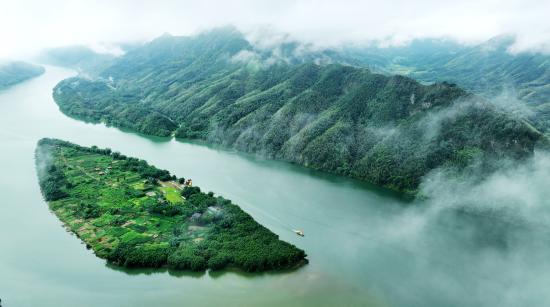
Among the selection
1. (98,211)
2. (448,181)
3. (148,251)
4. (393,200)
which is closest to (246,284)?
(148,251)

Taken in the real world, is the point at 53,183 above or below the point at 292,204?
below

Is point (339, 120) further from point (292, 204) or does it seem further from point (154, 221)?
point (154, 221)

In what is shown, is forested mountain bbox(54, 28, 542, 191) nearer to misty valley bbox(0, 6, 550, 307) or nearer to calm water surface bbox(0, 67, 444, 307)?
misty valley bbox(0, 6, 550, 307)

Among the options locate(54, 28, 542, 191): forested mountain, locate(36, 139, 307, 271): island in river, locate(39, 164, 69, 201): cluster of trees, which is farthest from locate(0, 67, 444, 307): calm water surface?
locate(54, 28, 542, 191): forested mountain

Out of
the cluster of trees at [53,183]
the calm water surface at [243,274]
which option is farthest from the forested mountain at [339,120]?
the cluster of trees at [53,183]

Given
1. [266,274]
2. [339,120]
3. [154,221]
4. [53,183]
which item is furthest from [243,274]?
[339,120]

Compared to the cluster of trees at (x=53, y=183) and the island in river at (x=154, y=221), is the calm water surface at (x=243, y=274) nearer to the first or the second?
the island in river at (x=154, y=221)
